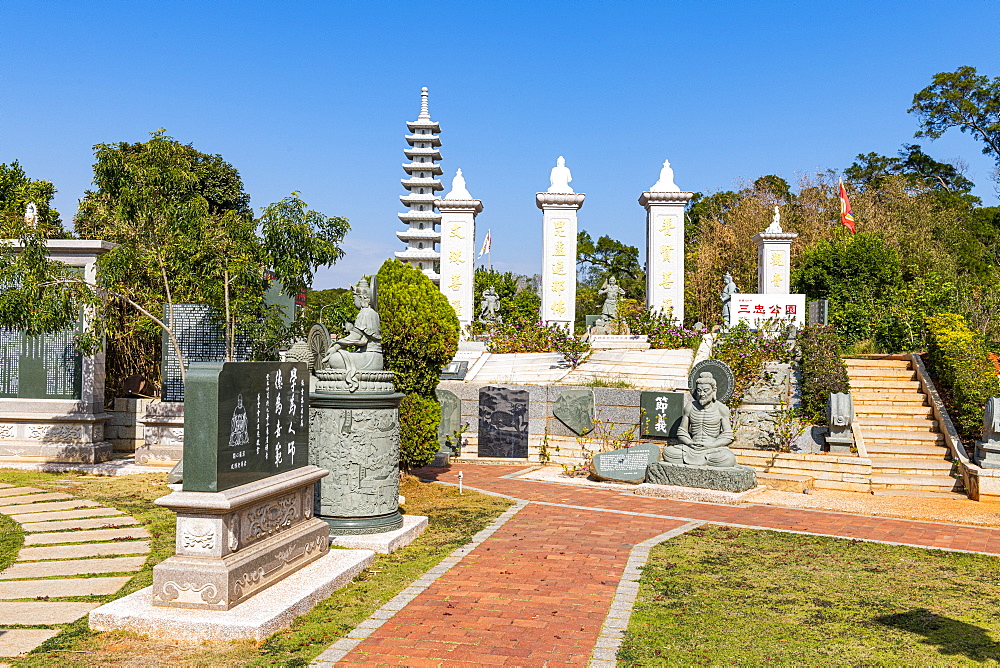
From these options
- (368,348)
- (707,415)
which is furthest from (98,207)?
(707,415)

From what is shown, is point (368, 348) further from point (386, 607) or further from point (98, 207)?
point (98, 207)

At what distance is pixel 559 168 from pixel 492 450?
43.9 ft

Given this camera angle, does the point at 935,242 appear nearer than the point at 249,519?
No

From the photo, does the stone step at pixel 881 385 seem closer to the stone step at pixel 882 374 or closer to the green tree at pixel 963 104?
the stone step at pixel 882 374

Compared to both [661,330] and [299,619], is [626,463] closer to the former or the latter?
[299,619]

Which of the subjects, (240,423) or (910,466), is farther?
(910,466)

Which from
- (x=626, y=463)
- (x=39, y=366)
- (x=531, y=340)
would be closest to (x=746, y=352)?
(x=626, y=463)

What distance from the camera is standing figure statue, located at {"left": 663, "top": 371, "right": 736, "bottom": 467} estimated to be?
12133mm

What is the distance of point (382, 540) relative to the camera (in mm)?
7969

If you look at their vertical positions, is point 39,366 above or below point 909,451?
above

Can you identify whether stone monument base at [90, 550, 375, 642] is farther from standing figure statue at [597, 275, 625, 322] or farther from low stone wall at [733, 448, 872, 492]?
standing figure statue at [597, 275, 625, 322]

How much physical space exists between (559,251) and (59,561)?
65.6ft

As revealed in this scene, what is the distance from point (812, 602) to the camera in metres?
6.49

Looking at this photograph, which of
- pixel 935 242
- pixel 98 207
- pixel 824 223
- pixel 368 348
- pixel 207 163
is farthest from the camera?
pixel 207 163
